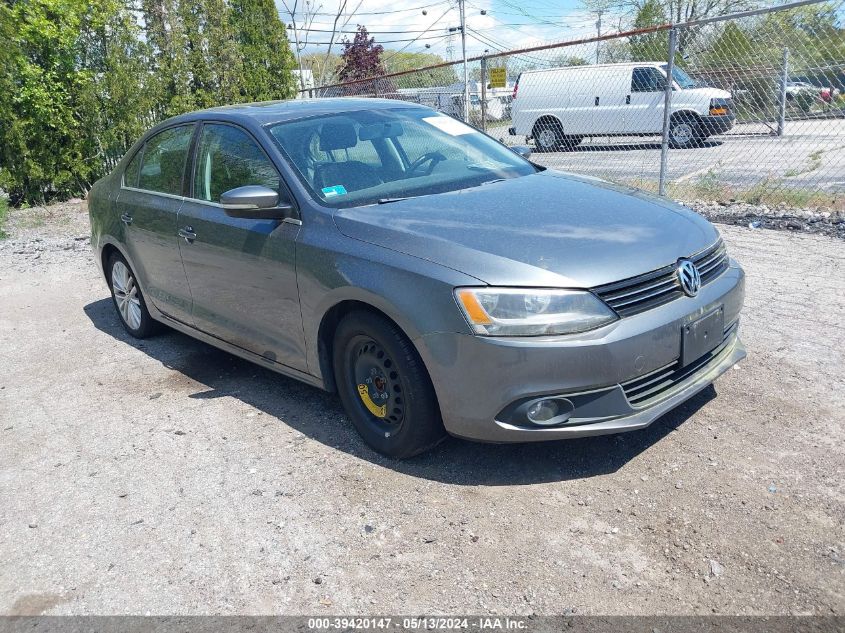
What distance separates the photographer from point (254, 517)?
332 centimetres

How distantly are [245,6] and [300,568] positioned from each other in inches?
538

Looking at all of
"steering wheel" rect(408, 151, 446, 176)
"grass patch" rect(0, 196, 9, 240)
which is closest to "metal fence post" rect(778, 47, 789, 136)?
"steering wheel" rect(408, 151, 446, 176)

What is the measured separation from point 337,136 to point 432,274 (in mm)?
1483

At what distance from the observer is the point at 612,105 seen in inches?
515

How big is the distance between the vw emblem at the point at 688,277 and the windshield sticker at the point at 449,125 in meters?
1.94

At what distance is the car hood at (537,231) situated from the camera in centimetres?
312

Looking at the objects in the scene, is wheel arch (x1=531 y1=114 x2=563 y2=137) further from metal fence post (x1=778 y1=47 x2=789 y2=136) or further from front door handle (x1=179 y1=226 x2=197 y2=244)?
front door handle (x1=179 y1=226 x2=197 y2=244)

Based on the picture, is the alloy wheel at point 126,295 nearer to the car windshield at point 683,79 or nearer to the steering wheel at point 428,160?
the steering wheel at point 428,160

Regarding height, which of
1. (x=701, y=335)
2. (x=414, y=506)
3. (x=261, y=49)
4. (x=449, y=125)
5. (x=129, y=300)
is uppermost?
(x=261, y=49)

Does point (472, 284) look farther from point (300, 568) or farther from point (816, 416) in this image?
point (816, 416)

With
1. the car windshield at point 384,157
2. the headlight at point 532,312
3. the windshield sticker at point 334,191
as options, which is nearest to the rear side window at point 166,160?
the car windshield at point 384,157

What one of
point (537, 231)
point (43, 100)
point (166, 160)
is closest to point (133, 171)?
point (166, 160)

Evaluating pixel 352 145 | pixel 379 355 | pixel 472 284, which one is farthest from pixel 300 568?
pixel 352 145

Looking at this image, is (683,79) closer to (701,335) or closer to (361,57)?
(701,335)
